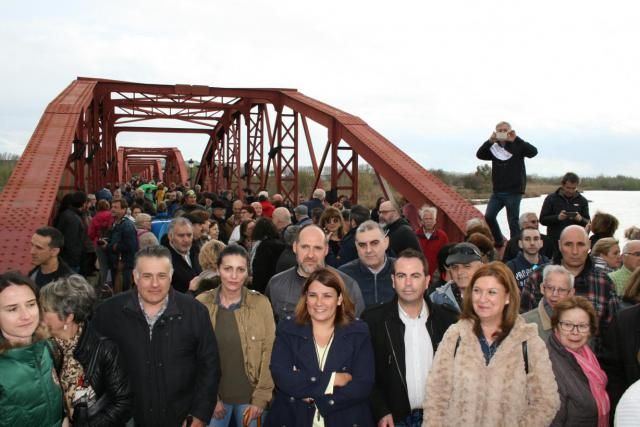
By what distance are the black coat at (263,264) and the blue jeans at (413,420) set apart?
2484 mm

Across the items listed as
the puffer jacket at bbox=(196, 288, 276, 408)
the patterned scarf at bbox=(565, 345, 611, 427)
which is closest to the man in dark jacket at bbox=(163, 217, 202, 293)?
the puffer jacket at bbox=(196, 288, 276, 408)

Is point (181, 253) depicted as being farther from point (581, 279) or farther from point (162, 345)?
point (581, 279)

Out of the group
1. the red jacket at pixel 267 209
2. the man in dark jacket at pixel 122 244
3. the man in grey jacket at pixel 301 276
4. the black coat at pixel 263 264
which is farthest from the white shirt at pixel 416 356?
the red jacket at pixel 267 209

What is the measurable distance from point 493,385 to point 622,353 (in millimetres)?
875

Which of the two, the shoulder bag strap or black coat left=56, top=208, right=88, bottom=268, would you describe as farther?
black coat left=56, top=208, right=88, bottom=268

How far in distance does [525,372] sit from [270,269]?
3.05m

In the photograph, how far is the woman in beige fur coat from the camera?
10.2 ft

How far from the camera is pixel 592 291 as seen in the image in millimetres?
4301

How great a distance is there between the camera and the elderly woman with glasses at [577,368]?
3.37 m

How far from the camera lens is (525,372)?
3137 mm

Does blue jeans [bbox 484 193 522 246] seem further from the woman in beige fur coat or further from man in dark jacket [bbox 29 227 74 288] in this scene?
man in dark jacket [bbox 29 227 74 288]

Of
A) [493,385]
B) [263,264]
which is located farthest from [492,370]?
[263,264]

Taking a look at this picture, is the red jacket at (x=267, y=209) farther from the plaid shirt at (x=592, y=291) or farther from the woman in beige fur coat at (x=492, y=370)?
the woman in beige fur coat at (x=492, y=370)

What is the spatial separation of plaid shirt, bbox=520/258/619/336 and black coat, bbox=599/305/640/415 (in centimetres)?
66
